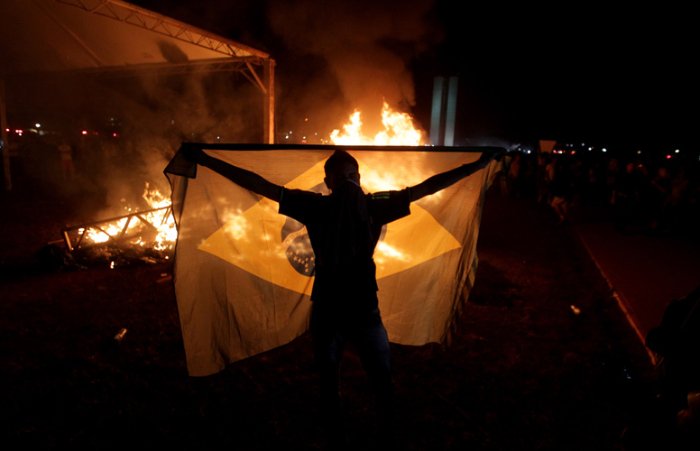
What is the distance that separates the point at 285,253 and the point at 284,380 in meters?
1.37

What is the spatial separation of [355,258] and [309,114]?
106 feet

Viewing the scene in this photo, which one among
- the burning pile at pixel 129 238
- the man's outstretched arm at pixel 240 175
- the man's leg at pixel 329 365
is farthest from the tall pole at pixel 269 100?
the man's leg at pixel 329 365

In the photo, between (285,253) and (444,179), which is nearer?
(444,179)

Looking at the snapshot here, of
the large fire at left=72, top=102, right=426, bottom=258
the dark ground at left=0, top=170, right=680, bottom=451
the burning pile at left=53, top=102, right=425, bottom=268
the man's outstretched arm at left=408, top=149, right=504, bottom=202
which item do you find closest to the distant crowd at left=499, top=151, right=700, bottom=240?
the dark ground at left=0, top=170, right=680, bottom=451

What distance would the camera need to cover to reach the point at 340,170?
8.45 feet

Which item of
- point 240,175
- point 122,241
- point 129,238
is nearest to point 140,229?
point 129,238

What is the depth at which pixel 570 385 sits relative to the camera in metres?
4.12

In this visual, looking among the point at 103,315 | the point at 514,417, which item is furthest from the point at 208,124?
the point at 514,417

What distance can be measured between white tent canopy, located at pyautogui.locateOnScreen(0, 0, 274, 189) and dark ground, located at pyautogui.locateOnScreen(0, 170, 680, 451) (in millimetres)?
5769

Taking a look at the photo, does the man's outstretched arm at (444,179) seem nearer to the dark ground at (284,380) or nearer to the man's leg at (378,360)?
the man's leg at (378,360)

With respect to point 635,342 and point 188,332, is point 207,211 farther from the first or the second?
point 635,342

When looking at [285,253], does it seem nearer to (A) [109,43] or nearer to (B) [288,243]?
(B) [288,243]

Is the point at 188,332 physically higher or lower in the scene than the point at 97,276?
higher

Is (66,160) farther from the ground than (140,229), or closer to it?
farther from the ground
